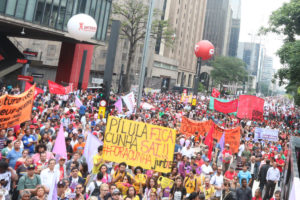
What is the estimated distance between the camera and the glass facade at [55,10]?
26.1m

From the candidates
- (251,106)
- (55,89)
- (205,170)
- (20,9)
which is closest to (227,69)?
(20,9)

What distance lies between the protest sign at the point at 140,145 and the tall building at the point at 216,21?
11851 centimetres

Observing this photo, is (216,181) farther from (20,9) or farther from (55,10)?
(55,10)

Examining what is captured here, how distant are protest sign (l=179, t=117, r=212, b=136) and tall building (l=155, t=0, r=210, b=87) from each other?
165 ft

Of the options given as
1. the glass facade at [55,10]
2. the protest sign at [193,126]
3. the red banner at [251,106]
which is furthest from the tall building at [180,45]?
the protest sign at [193,126]

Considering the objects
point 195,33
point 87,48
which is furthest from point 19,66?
point 195,33

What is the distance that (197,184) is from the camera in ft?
26.9

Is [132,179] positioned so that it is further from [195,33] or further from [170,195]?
[195,33]

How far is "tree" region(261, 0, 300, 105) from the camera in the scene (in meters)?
29.5

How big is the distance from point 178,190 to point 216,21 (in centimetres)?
12399

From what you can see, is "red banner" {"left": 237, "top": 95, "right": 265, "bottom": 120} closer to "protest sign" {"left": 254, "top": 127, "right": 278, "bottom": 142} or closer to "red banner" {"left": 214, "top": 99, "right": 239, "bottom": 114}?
"red banner" {"left": 214, "top": 99, "right": 239, "bottom": 114}

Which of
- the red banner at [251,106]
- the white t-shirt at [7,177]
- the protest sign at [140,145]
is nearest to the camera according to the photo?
the white t-shirt at [7,177]

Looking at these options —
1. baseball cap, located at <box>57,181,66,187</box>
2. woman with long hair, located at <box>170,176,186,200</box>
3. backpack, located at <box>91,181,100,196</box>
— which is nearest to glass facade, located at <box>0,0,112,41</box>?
baseball cap, located at <box>57,181,66,187</box>

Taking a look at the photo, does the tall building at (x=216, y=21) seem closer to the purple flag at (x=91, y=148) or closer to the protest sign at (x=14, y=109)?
the protest sign at (x=14, y=109)
